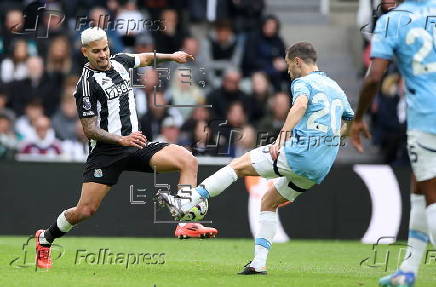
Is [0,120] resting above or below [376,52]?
below

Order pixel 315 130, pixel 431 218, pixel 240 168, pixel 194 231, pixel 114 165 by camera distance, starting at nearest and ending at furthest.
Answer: pixel 431 218
pixel 315 130
pixel 240 168
pixel 194 231
pixel 114 165

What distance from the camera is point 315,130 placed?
9.64 meters

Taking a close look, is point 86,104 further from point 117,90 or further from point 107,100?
point 117,90

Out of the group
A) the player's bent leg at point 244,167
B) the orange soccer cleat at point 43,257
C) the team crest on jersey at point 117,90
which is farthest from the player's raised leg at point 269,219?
the orange soccer cleat at point 43,257

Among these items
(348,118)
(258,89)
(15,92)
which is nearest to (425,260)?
(348,118)

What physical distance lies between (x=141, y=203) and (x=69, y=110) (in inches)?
96.5

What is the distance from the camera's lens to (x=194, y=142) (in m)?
16.2

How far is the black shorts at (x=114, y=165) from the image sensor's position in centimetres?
1054

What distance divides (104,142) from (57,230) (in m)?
1.04

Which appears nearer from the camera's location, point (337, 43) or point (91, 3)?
point (91, 3)

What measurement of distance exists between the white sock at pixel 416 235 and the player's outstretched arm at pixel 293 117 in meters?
1.51

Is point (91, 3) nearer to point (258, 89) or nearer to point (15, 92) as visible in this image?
point (15, 92)

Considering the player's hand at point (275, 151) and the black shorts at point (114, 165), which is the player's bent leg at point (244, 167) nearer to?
the player's hand at point (275, 151)

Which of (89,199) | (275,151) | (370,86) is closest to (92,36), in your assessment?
(89,199)
